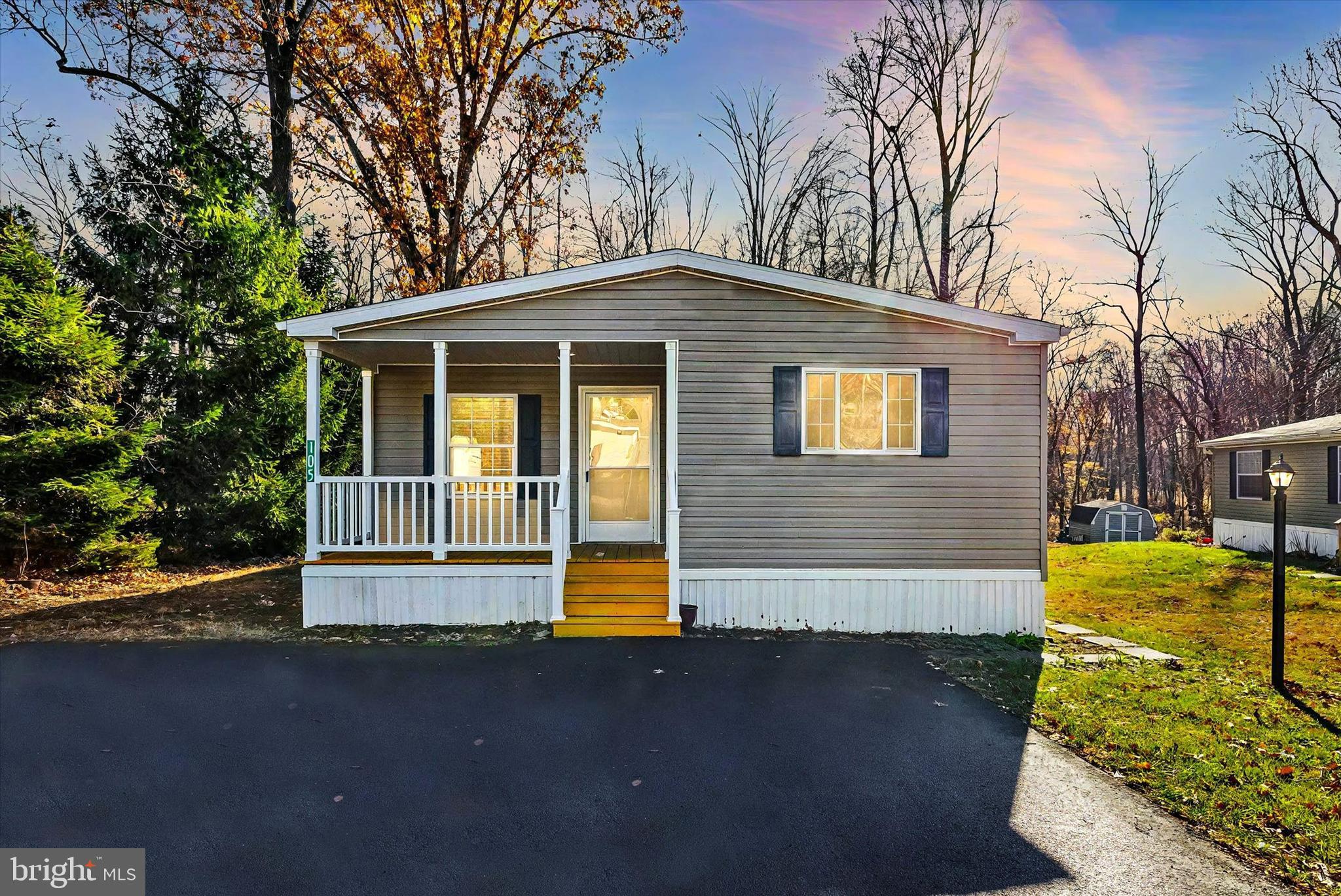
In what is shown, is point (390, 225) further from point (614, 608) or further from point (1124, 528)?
point (1124, 528)

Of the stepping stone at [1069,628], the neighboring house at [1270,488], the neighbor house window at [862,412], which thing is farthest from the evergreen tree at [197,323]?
the neighboring house at [1270,488]

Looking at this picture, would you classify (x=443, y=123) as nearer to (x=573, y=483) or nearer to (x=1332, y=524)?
(x=573, y=483)

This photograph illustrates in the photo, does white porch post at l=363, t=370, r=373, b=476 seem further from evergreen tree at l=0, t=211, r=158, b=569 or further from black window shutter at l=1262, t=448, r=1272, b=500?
black window shutter at l=1262, t=448, r=1272, b=500

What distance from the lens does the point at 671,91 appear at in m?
18.7

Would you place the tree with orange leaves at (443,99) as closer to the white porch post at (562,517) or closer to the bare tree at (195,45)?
the bare tree at (195,45)

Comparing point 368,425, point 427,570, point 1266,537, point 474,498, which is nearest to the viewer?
point 427,570

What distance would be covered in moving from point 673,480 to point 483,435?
10.9 ft

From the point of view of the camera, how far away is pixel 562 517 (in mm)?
7645

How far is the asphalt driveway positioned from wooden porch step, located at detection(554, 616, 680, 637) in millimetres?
1077

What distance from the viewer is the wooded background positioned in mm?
10672

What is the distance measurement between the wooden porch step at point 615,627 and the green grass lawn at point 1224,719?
11.9 feet

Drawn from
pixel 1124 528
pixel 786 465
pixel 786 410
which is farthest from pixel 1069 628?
pixel 1124 528

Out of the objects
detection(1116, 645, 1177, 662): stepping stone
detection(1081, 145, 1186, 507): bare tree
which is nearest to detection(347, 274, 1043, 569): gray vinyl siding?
detection(1116, 645, 1177, 662): stepping stone

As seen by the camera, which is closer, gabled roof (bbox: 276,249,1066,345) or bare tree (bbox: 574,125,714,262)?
gabled roof (bbox: 276,249,1066,345)
